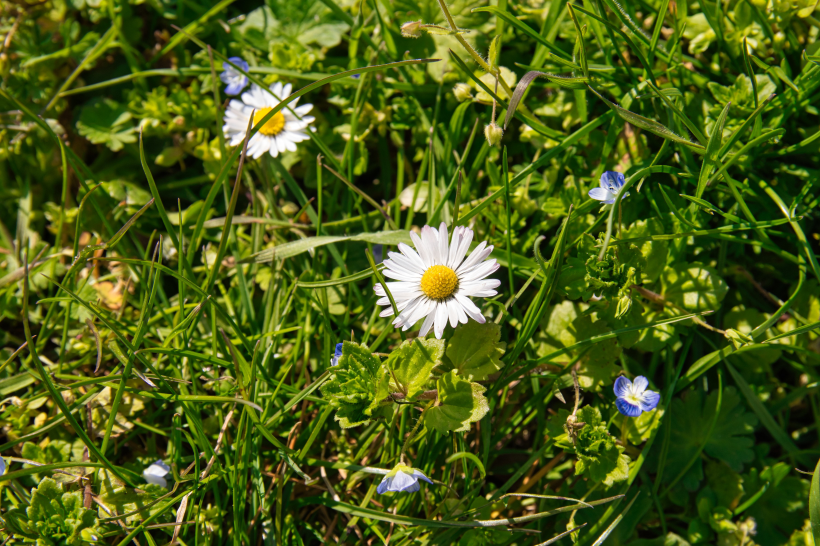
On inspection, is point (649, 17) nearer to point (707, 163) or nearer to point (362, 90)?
point (707, 163)

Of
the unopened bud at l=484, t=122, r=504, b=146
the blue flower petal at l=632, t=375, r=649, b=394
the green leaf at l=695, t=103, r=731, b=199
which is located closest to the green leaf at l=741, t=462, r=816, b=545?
the blue flower petal at l=632, t=375, r=649, b=394

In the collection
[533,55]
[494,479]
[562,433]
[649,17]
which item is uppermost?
[649,17]

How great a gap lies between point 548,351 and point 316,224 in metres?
1.17

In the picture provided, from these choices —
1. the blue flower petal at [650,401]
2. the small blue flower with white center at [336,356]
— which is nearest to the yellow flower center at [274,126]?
the small blue flower with white center at [336,356]

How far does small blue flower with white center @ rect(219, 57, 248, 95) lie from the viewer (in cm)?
268

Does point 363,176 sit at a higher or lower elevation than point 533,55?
lower

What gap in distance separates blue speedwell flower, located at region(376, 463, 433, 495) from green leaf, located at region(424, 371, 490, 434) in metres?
0.17

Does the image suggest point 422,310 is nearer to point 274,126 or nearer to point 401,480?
point 401,480

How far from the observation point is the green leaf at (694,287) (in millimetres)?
2104

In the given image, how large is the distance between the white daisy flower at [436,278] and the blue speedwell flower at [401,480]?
447 millimetres

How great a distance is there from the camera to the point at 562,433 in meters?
2.09

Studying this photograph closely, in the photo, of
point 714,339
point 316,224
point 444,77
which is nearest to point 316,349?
point 316,224

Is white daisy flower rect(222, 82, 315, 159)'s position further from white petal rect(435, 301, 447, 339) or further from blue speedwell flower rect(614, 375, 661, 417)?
blue speedwell flower rect(614, 375, 661, 417)

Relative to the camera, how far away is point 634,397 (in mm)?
2021
